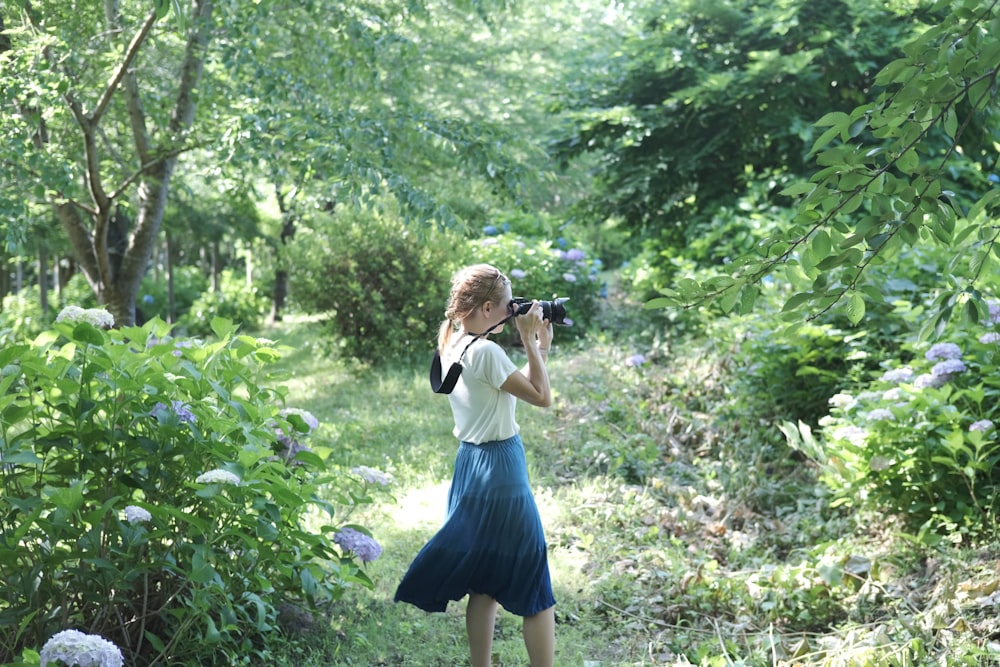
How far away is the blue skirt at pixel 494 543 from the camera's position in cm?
323

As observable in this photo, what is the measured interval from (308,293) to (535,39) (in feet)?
42.3

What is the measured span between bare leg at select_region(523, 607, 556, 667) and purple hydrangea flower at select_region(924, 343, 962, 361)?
2385 mm

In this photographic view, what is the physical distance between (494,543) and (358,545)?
0.64 m

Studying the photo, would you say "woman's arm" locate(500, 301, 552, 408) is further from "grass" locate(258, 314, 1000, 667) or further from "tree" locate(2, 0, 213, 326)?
"tree" locate(2, 0, 213, 326)

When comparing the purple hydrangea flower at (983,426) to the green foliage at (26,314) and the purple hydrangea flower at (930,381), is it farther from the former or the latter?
the green foliage at (26,314)

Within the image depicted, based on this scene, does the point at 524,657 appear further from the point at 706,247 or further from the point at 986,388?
the point at 706,247

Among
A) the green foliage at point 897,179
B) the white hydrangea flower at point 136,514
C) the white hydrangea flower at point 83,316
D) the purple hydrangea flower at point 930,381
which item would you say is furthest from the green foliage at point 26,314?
the green foliage at point 897,179

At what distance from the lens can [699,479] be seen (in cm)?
584

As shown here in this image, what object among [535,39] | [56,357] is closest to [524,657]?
[56,357]

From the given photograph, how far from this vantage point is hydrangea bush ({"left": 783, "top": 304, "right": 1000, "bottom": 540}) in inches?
165

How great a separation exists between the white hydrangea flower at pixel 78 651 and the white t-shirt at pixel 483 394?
137 centimetres

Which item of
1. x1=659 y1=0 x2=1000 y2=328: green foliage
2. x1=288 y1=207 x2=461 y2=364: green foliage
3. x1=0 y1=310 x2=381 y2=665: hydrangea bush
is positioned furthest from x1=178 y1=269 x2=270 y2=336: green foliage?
x1=659 y1=0 x2=1000 y2=328: green foliage

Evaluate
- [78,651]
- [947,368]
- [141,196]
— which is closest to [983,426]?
[947,368]

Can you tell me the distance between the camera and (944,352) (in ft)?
14.8
